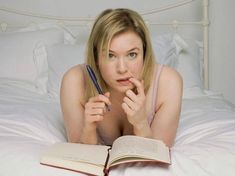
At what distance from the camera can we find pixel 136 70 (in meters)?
1.12

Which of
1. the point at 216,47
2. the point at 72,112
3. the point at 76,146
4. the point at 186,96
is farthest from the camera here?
the point at 216,47

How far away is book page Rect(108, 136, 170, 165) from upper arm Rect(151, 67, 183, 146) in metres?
0.19

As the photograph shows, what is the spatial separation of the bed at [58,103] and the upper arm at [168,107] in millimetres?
56

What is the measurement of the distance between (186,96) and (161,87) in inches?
21.0

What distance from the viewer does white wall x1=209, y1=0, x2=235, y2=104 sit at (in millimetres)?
2188

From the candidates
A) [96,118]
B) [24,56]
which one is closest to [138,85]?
[96,118]

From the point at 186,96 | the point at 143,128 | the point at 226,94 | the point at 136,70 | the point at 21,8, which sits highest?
the point at 21,8

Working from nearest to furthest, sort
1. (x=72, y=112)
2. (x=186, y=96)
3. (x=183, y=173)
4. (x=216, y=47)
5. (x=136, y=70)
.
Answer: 1. (x=183, y=173)
2. (x=136, y=70)
3. (x=72, y=112)
4. (x=186, y=96)
5. (x=216, y=47)

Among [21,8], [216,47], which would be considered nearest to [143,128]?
[216,47]

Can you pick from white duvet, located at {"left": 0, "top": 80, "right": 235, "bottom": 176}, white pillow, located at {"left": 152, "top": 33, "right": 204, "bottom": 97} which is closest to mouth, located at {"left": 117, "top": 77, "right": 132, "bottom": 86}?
white duvet, located at {"left": 0, "top": 80, "right": 235, "bottom": 176}

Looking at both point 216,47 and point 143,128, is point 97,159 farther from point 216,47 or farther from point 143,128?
point 216,47

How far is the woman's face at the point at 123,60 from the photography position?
3.57ft

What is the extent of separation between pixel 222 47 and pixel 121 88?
1.25m

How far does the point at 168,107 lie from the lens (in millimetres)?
1205
